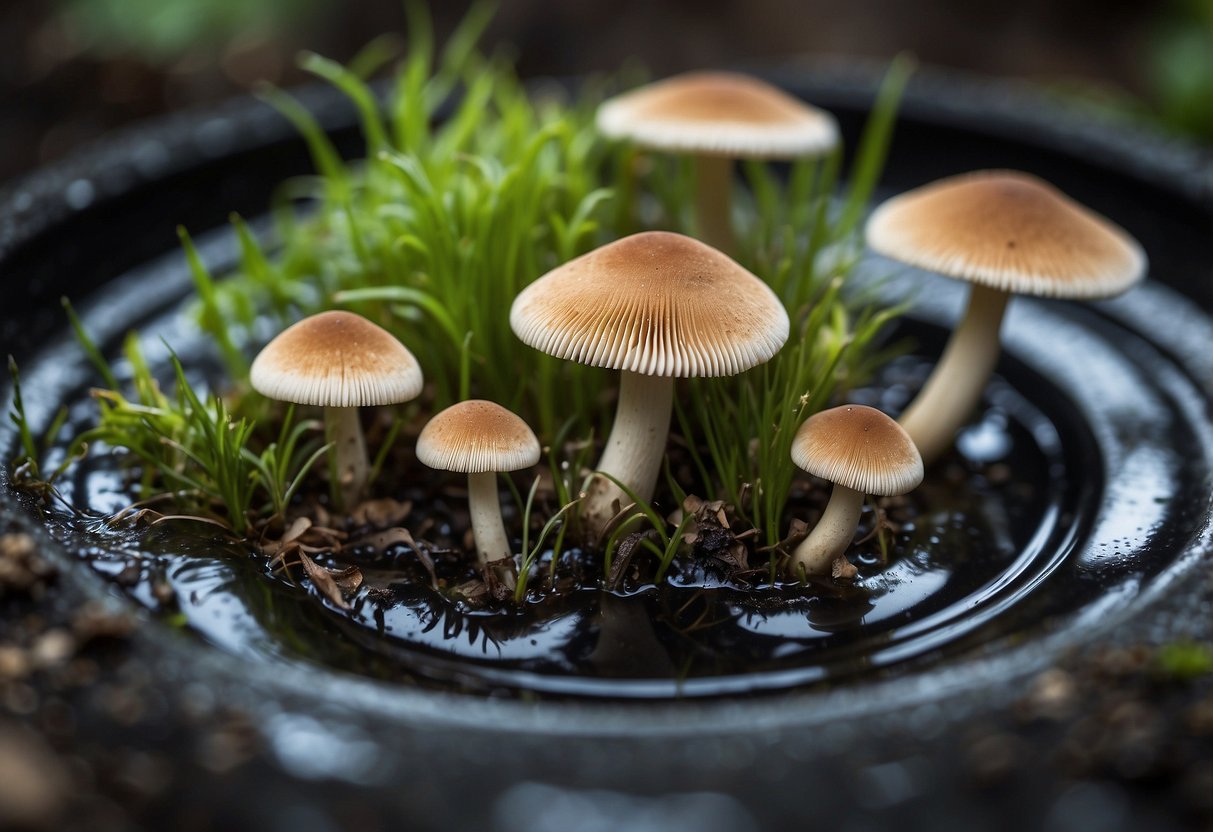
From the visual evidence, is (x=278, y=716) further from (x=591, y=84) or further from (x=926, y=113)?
(x=926, y=113)

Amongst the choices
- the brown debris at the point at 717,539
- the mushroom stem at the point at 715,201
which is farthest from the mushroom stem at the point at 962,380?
the mushroom stem at the point at 715,201

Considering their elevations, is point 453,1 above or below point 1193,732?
above

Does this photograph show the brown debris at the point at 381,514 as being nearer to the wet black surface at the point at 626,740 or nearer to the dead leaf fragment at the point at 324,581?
the dead leaf fragment at the point at 324,581

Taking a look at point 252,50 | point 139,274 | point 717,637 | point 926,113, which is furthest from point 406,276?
point 252,50

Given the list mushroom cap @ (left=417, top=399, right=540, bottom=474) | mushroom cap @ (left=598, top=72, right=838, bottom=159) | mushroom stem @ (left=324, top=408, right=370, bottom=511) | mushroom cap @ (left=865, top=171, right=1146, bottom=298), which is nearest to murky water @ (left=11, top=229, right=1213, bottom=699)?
mushroom stem @ (left=324, top=408, right=370, bottom=511)

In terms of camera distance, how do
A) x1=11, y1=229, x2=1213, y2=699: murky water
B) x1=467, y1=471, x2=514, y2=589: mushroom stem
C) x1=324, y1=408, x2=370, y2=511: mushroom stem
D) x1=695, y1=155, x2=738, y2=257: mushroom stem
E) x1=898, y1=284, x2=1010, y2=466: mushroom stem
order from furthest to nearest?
x1=695, y1=155, x2=738, y2=257: mushroom stem → x1=898, y1=284, x2=1010, y2=466: mushroom stem → x1=324, y1=408, x2=370, y2=511: mushroom stem → x1=467, y1=471, x2=514, y2=589: mushroom stem → x1=11, y1=229, x2=1213, y2=699: murky water

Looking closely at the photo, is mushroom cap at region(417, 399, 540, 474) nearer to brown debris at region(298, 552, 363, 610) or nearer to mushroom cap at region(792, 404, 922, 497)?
brown debris at region(298, 552, 363, 610)
